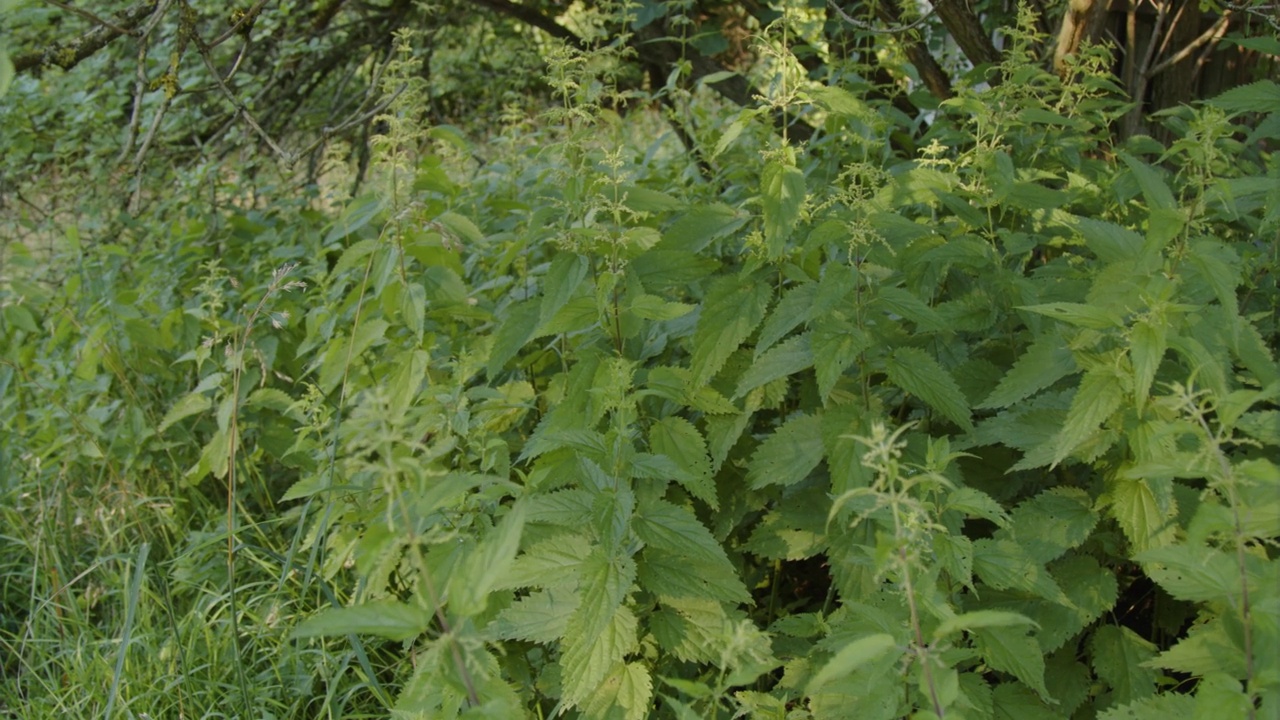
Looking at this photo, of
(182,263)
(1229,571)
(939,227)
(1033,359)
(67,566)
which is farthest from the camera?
(182,263)

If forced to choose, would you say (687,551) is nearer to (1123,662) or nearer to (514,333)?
(514,333)

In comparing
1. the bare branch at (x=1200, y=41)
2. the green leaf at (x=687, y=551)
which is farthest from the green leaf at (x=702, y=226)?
the bare branch at (x=1200, y=41)

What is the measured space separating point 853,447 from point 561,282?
70 centimetres

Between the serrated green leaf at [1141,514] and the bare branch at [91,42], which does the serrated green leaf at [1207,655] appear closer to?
the serrated green leaf at [1141,514]

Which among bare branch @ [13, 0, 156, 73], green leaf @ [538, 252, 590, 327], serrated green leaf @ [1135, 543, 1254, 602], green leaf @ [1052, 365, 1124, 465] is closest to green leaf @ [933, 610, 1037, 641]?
serrated green leaf @ [1135, 543, 1254, 602]

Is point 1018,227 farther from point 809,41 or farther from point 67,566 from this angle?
point 67,566

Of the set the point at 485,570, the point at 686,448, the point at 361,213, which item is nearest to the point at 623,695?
the point at 686,448

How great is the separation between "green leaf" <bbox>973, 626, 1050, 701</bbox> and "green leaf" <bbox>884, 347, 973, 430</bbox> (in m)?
0.40

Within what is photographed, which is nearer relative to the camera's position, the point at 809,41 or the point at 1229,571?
the point at 1229,571

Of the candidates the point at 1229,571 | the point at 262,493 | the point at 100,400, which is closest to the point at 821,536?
the point at 1229,571

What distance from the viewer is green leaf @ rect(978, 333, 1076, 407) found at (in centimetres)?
195

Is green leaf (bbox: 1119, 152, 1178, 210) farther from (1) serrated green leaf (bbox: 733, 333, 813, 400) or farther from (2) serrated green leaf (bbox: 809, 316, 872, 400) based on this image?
(1) serrated green leaf (bbox: 733, 333, 813, 400)

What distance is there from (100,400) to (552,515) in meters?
2.48

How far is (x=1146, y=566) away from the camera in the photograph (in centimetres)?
186
